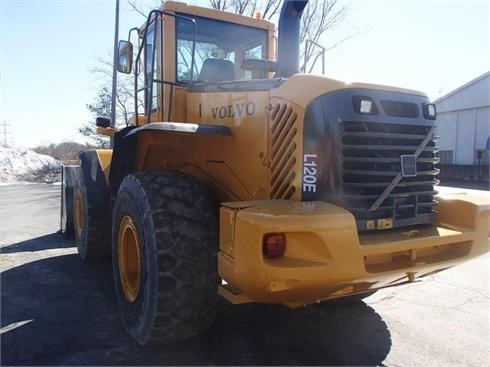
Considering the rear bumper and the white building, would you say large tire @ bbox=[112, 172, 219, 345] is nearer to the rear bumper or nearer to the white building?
the rear bumper

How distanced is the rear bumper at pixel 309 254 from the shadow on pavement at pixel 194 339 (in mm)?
591

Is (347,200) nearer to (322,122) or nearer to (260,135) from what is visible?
(322,122)

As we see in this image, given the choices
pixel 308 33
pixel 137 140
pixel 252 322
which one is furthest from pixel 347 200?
pixel 308 33

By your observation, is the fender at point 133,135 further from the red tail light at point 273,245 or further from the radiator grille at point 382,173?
the red tail light at point 273,245

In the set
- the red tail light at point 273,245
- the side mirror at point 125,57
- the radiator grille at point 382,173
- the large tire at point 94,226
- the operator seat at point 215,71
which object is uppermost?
→ the side mirror at point 125,57

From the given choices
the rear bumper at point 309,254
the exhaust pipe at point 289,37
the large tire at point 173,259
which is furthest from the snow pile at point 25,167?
the rear bumper at point 309,254

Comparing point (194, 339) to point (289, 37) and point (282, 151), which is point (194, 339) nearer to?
point (282, 151)

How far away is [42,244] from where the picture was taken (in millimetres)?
7074

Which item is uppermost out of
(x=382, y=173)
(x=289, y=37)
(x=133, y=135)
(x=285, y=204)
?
(x=289, y=37)

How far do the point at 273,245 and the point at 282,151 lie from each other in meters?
0.77

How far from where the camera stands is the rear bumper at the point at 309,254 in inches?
98.9

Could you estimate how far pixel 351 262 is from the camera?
2602 mm

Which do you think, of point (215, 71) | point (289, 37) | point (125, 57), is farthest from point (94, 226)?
point (289, 37)

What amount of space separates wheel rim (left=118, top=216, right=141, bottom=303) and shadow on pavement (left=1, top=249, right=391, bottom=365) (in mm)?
357
